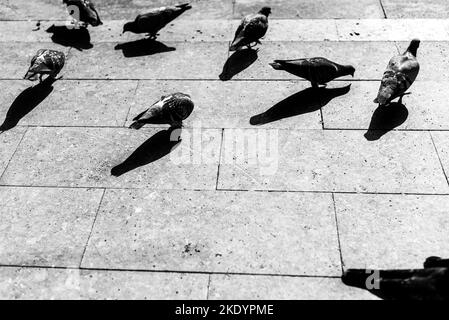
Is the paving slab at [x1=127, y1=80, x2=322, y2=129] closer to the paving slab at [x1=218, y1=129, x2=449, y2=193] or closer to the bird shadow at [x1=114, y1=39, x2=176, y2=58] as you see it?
the paving slab at [x1=218, y1=129, x2=449, y2=193]

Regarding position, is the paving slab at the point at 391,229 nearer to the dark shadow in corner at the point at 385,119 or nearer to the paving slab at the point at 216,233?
the paving slab at the point at 216,233

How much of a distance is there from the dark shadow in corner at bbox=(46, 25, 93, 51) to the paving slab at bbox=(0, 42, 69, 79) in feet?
0.62

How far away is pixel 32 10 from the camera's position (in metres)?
11.2

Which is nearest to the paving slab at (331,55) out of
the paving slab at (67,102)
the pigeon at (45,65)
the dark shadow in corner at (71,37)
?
the paving slab at (67,102)

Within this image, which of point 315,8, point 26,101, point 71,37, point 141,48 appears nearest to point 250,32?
point 141,48

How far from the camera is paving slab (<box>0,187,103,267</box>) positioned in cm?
604

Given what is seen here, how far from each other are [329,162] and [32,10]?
318 inches

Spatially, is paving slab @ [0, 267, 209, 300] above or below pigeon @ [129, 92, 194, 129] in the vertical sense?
below

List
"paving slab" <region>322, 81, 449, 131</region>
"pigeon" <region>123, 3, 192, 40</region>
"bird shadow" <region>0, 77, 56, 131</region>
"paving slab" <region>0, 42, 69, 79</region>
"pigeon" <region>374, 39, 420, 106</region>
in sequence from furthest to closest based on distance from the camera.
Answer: "pigeon" <region>123, 3, 192, 40</region> < "paving slab" <region>0, 42, 69, 79</region> < "bird shadow" <region>0, 77, 56, 131</region> < "paving slab" <region>322, 81, 449, 131</region> < "pigeon" <region>374, 39, 420, 106</region>

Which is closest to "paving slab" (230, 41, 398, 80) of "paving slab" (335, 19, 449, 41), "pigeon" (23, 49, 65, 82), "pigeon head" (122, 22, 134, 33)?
"paving slab" (335, 19, 449, 41)
